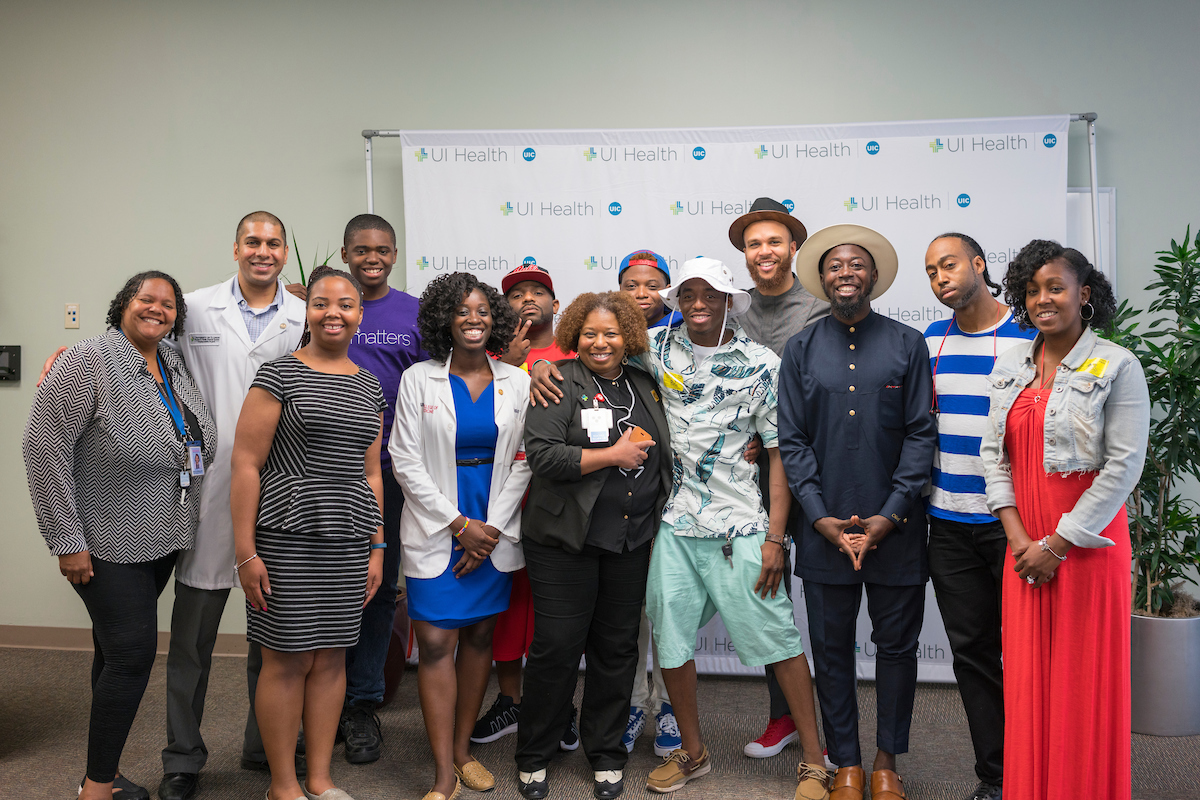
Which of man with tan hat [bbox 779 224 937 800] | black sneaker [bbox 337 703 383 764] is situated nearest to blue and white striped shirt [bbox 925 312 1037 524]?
man with tan hat [bbox 779 224 937 800]

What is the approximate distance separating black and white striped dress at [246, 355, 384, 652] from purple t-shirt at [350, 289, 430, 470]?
590 millimetres

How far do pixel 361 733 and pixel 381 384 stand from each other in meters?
1.43

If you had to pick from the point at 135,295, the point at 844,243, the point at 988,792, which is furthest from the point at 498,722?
the point at 844,243

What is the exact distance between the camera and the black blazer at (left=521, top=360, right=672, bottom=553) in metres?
2.45

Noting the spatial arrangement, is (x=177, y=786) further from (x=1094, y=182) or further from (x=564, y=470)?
(x=1094, y=182)

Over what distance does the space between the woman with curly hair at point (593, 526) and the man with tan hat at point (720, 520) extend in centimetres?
10

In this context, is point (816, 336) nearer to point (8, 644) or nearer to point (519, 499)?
point (519, 499)

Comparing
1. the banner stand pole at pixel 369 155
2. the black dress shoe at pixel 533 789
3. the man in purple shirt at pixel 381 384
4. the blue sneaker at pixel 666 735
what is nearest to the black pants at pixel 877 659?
the blue sneaker at pixel 666 735

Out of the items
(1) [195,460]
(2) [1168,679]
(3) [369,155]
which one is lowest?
(2) [1168,679]

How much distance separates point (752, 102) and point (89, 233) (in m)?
3.91

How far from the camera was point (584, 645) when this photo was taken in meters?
2.64

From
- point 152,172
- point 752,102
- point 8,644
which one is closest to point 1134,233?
point 752,102

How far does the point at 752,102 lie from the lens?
4055 millimetres

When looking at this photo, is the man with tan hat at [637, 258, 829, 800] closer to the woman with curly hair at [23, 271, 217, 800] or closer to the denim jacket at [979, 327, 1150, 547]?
the denim jacket at [979, 327, 1150, 547]
